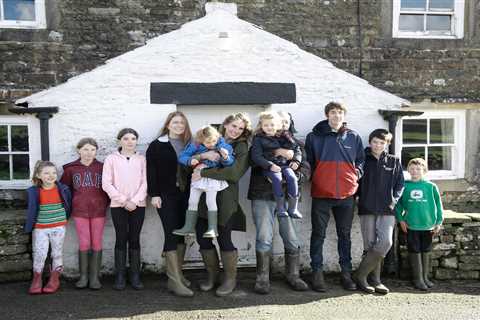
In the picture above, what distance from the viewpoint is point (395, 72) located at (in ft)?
25.9

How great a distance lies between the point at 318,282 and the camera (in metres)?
5.50

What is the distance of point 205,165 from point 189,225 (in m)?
0.64

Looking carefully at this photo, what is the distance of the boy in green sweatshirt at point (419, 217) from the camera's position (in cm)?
572

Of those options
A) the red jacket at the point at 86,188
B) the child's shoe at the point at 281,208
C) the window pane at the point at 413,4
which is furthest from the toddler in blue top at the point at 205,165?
the window pane at the point at 413,4

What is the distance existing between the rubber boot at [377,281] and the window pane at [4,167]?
533 centimetres

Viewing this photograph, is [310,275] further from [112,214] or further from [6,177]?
[6,177]

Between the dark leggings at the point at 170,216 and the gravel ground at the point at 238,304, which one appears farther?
the dark leggings at the point at 170,216

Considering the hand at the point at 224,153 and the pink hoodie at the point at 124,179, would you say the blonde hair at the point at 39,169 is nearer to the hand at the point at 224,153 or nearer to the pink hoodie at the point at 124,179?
the pink hoodie at the point at 124,179

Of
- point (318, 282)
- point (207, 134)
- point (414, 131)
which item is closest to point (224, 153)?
point (207, 134)

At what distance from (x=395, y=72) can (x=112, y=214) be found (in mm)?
5033

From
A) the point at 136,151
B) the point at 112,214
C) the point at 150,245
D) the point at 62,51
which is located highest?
the point at 62,51

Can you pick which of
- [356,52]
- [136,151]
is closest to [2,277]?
[136,151]

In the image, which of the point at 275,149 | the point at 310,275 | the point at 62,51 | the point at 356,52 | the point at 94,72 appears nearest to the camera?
the point at 275,149

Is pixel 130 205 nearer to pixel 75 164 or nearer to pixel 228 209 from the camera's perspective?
pixel 75 164
